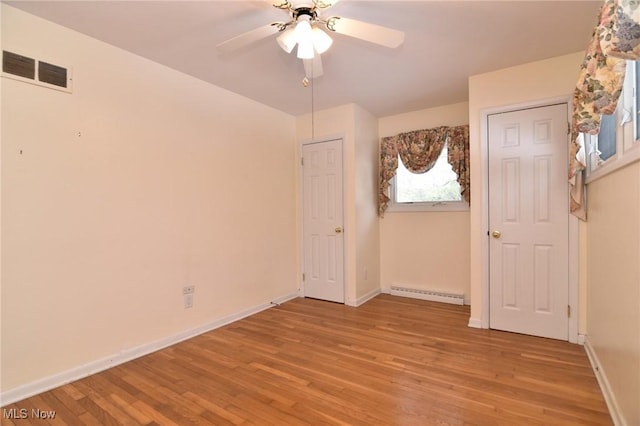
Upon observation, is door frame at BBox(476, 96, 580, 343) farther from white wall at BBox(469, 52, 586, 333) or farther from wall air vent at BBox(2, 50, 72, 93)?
wall air vent at BBox(2, 50, 72, 93)

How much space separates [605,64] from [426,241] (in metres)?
2.90

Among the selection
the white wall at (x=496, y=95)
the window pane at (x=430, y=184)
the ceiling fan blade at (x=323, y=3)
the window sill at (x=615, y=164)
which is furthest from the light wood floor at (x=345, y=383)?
the ceiling fan blade at (x=323, y=3)

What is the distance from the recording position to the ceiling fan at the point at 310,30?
178cm

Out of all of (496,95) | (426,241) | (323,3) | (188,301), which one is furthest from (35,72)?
(426,241)

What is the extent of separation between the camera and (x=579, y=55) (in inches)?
101

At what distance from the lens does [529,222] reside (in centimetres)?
284

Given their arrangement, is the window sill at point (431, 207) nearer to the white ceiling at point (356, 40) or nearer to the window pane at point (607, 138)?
the white ceiling at point (356, 40)

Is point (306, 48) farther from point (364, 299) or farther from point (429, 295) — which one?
point (429, 295)

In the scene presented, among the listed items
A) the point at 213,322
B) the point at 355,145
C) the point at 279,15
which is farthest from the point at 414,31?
the point at 213,322

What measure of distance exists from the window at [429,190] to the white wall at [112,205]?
2.03 meters

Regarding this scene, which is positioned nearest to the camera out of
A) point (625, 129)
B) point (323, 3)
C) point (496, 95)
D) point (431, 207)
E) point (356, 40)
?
point (625, 129)

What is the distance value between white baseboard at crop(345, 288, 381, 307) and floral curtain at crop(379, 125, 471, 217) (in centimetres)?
109

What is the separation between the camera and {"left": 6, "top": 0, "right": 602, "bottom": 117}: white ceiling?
198 centimetres

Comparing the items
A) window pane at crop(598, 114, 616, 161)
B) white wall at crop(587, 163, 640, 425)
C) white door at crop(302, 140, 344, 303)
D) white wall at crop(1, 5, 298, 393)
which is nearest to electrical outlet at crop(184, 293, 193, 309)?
white wall at crop(1, 5, 298, 393)
